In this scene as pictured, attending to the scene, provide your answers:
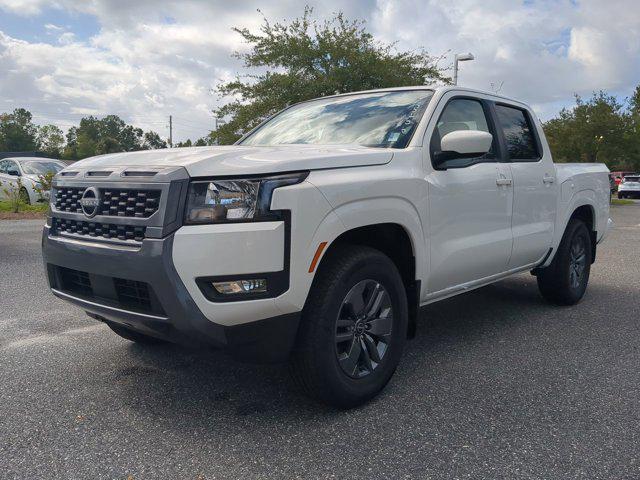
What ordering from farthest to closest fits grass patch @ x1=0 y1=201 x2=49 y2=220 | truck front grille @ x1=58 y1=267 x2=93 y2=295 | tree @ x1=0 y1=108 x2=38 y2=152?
tree @ x1=0 y1=108 x2=38 y2=152
grass patch @ x1=0 y1=201 x2=49 y2=220
truck front grille @ x1=58 y1=267 x2=93 y2=295

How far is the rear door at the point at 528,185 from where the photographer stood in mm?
4406

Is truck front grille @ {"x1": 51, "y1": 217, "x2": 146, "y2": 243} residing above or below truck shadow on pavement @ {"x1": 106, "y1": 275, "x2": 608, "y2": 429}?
above

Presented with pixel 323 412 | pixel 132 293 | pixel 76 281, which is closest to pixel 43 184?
pixel 76 281

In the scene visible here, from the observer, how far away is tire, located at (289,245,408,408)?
2771mm

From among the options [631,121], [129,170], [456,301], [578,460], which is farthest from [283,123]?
[631,121]

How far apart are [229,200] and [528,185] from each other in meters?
2.84

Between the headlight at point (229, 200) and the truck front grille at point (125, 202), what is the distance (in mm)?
180

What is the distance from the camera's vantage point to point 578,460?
253cm

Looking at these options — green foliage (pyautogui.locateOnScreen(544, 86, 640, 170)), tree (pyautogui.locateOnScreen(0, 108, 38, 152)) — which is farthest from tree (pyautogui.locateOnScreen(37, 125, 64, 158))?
green foliage (pyautogui.locateOnScreen(544, 86, 640, 170))

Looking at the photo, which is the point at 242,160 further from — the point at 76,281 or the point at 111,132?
the point at 111,132

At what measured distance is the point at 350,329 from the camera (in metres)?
2.98

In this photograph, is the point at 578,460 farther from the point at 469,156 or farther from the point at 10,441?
the point at 10,441

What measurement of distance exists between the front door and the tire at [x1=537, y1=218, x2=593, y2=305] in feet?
3.88

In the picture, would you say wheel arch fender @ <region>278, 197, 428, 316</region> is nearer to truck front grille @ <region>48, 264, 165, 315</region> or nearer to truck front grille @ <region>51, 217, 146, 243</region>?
truck front grille @ <region>48, 264, 165, 315</region>
